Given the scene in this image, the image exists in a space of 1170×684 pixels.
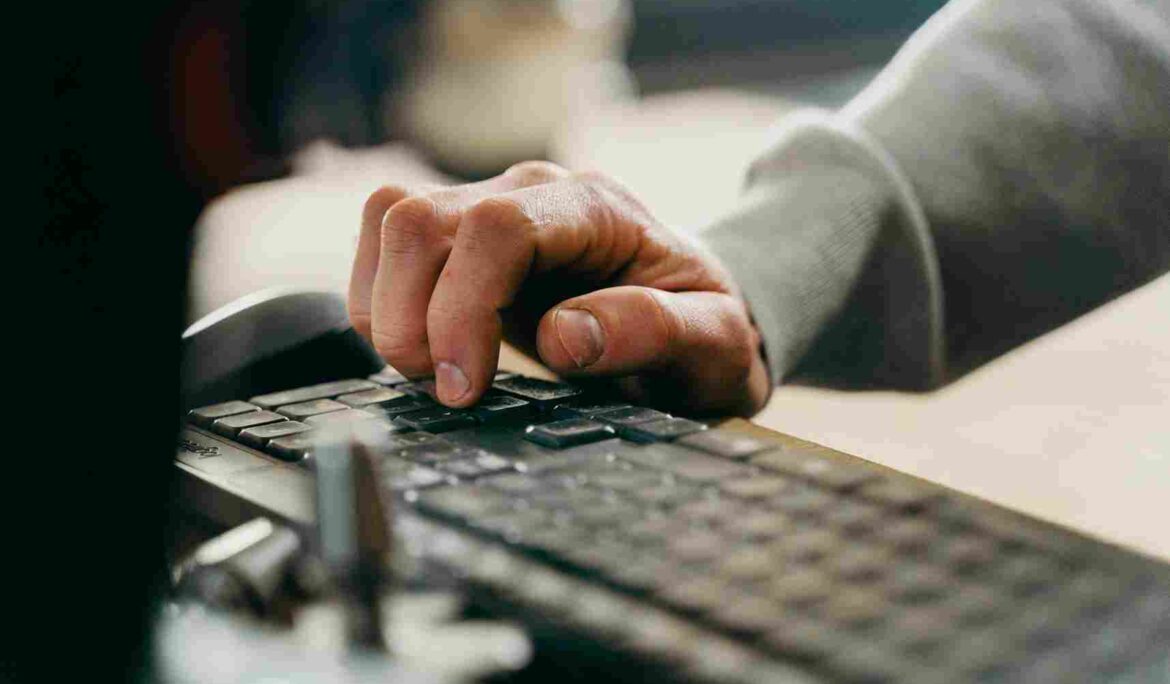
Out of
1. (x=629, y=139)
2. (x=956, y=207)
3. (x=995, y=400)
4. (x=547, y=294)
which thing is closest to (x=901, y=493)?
(x=547, y=294)

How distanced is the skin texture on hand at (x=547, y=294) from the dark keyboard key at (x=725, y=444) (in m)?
0.13

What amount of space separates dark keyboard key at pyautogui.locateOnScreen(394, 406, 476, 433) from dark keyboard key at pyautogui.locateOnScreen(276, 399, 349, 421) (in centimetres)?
4

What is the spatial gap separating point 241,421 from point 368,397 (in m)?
0.07

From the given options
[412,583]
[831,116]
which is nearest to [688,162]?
[831,116]

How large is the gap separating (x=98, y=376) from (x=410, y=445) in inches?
4.7

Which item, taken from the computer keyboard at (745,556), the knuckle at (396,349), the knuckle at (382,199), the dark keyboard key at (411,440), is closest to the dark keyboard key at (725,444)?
the computer keyboard at (745,556)

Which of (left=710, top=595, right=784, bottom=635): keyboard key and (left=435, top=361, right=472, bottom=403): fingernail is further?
(left=435, top=361, right=472, bottom=403): fingernail

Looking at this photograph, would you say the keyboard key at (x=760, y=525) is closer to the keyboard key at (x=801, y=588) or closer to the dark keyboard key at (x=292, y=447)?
the keyboard key at (x=801, y=588)

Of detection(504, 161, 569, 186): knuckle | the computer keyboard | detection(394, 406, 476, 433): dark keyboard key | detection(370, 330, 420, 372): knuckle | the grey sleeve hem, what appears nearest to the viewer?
the computer keyboard

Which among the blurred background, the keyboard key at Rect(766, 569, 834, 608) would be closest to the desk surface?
the blurred background

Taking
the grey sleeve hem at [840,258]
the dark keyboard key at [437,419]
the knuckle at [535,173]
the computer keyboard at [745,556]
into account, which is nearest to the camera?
the computer keyboard at [745,556]

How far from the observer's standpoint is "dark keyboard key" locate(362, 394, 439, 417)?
50 centimetres

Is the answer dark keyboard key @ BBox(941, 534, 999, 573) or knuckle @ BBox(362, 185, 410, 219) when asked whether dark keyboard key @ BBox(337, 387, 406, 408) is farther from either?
dark keyboard key @ BBox(941, 534, 999, 573)

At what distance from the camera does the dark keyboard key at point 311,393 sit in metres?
0.52
